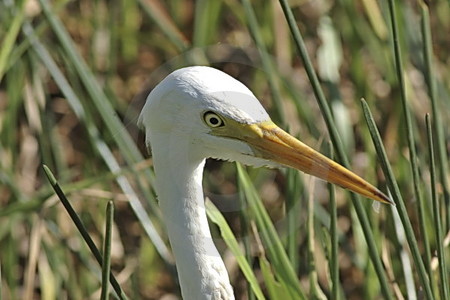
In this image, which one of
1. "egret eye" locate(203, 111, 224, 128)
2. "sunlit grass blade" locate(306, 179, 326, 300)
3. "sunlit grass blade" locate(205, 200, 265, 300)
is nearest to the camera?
"egret eye" locate(203, 111, 224, 128)

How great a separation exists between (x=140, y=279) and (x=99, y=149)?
0.77 meters

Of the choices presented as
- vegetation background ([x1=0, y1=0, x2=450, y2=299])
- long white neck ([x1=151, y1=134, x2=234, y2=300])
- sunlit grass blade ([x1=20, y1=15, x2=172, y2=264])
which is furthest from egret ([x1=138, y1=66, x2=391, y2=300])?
sunlit grass blade ([x1=20, y1=15, x2=172, y2=264])

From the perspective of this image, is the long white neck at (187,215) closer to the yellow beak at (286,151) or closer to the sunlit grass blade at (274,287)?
the yellow beak at (286,151)

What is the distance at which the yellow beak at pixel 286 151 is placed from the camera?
4.59 feet

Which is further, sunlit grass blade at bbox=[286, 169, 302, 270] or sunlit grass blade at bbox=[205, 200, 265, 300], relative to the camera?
sunlit grass blade at bbox=[286, 169, 302, 270]

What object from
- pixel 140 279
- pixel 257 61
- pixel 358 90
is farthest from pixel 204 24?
pixel 140 279

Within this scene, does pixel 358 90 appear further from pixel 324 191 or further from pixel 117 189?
pixel 117 189

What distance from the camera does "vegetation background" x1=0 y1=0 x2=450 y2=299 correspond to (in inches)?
85.2

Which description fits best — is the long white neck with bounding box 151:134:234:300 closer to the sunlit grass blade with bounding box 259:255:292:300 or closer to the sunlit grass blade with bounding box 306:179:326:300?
the sunlit grass blade with bounding box 259:255:292:300

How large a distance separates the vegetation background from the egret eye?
0.44 meters

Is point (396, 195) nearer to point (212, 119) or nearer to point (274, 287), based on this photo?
point (212, 119)

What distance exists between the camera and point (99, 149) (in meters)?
2.14

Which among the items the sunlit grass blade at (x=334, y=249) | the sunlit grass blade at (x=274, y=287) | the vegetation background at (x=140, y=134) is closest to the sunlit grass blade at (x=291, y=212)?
the vegetation background at (x=140, y=134)

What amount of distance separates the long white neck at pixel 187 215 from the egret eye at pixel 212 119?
45 millimetres
